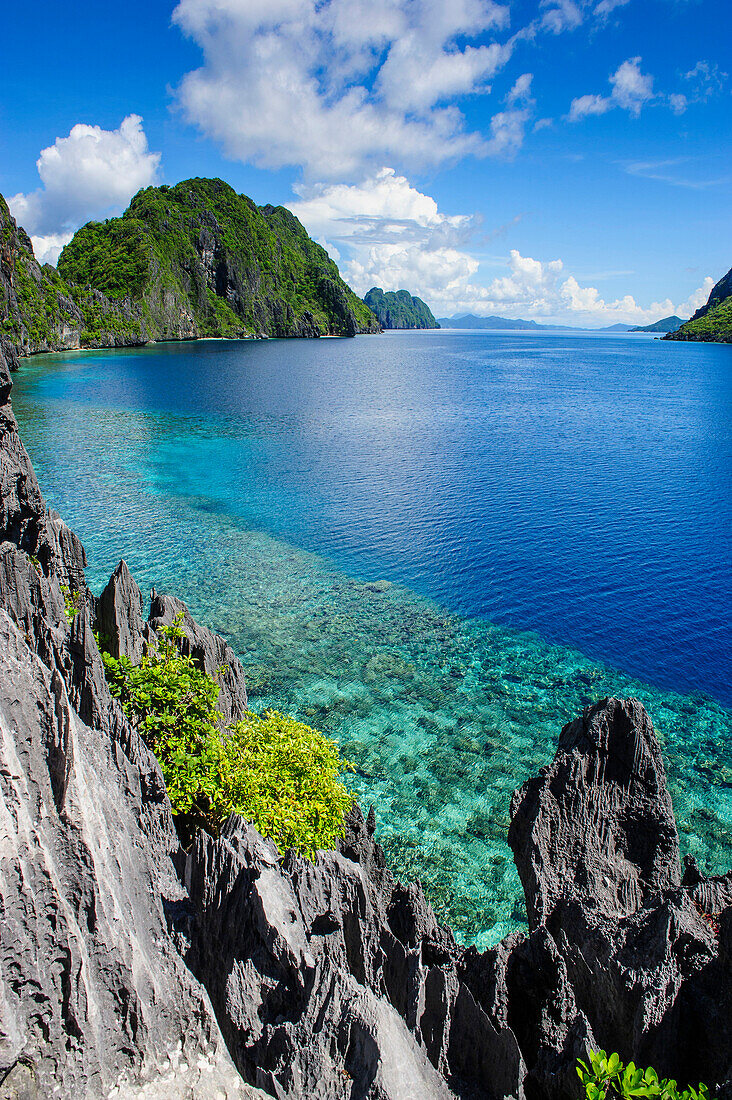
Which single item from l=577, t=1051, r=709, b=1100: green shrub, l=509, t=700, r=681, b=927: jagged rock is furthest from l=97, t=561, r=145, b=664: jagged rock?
l=577, t=1051, r=709, b=1100: green shrub

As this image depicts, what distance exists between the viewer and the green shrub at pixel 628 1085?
6.09 meters

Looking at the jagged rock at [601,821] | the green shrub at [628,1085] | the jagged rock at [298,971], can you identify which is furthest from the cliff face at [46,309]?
the green shrub at [628,1085]

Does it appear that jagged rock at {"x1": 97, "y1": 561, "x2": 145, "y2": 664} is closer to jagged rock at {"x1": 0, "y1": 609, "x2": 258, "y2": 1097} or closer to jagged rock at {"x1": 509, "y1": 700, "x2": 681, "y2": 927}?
→ jagged rock at {"x1": 0, "y1": 609, "x2": 258, "y2": 1097}

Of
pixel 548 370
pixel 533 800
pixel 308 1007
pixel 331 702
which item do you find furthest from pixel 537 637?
pixel 548 370

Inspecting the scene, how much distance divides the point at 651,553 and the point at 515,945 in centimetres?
3538

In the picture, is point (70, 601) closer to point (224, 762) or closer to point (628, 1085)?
point (224, 762)

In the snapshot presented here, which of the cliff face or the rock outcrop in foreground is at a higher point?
the cliff face

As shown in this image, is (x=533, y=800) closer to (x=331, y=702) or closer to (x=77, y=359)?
(x=331, y=702)

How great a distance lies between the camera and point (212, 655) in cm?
1773

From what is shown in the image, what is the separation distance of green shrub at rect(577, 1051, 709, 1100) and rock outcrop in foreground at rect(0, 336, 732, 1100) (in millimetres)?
995

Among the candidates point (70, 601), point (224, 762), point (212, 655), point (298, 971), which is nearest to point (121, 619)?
point (212, 655)

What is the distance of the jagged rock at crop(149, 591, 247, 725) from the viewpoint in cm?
1709

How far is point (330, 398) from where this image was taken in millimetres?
105812

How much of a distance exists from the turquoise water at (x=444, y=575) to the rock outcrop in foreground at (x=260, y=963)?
26.2 ft
